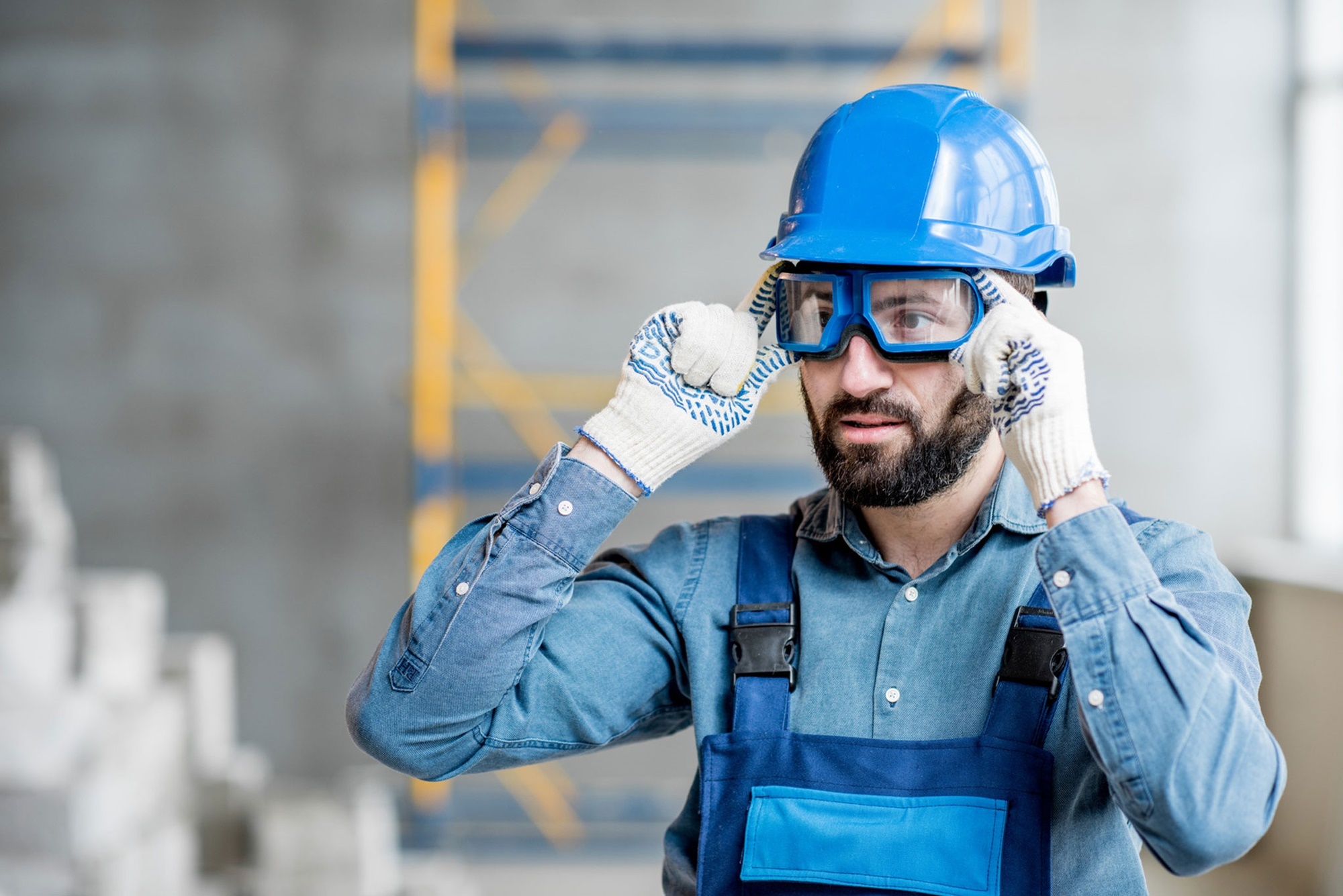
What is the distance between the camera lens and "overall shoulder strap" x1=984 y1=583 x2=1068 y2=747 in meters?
1.38

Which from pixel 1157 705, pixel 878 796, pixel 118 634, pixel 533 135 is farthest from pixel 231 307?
pixel 1157 705

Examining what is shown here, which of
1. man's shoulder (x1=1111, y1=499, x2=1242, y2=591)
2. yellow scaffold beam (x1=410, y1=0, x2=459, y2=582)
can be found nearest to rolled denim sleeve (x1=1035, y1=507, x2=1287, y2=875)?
man's shoulder (x1=1111, y1=499, x2=1242, y2=591)

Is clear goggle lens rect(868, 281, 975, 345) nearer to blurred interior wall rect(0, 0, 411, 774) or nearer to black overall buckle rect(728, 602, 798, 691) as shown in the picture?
black overall buckle rect(728, 602, 798, 691)

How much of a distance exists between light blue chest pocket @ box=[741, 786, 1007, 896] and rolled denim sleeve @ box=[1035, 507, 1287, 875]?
0.18 meters

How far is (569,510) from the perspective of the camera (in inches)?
60.9

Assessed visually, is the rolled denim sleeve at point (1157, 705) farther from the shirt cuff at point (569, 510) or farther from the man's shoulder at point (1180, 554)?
the shirt cuff at point (569, 510)

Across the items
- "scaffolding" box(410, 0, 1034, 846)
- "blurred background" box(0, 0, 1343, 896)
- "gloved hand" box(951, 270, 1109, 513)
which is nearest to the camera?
"gloved hand" box(951, 270, 1109, 513)

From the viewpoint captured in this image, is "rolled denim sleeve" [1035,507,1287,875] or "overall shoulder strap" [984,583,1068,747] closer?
"rolled denim sleeve" [1035,507,1287,875]

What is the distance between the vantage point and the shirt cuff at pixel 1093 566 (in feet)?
4.13

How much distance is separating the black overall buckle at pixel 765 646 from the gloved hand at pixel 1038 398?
361 millimetres

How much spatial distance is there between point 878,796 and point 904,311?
0.59 metres

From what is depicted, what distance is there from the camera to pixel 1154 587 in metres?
1.27

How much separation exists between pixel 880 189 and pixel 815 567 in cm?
50

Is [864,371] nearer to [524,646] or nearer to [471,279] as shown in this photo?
[524,646]
